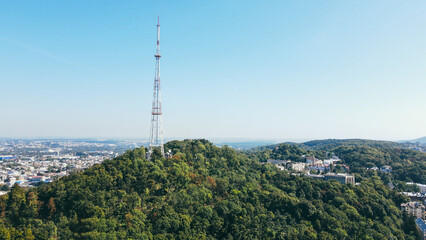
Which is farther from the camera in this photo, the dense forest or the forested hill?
the dense forest

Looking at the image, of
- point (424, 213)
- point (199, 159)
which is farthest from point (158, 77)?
point (424, 213)

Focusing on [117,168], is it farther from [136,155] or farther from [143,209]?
[143,209]

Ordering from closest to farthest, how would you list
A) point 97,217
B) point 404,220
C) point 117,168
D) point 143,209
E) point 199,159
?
point 97,217, point 143,209, point 117,168, point 404,220, point 199,159

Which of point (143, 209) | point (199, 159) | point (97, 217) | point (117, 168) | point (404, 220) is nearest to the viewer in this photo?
point (97, 217)

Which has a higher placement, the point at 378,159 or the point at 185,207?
the point at 378,159

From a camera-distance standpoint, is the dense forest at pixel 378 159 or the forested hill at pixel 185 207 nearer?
the forested hill at pixel 185 207

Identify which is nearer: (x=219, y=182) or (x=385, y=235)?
(x=385, y=235)

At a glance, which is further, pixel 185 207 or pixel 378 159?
pixel 378 159

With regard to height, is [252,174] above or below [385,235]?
above
